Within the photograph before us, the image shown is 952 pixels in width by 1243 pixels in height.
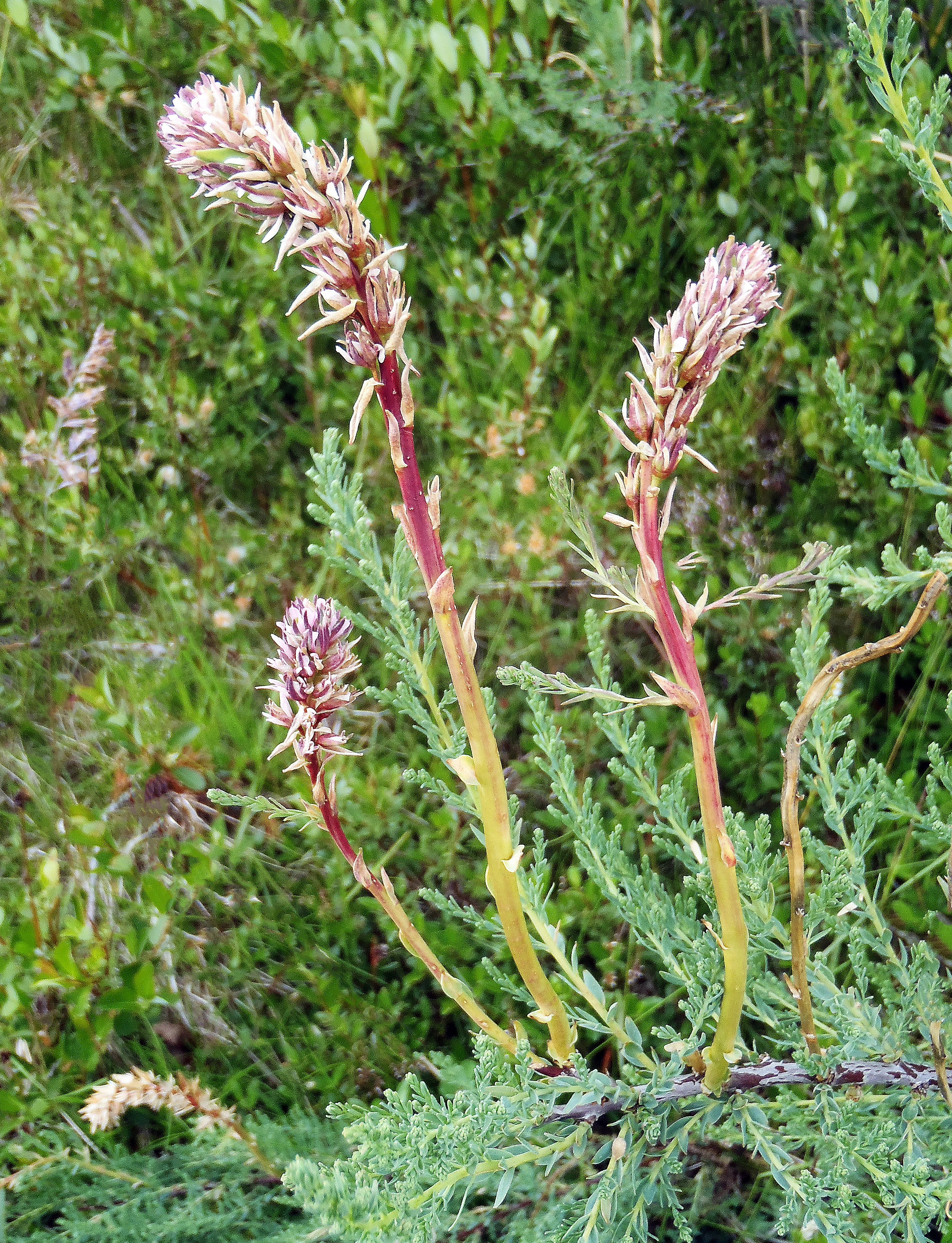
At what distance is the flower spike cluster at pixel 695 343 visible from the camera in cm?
91

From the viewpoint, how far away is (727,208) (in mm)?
2617

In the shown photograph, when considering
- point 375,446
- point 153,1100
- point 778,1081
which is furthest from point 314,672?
point 375,446

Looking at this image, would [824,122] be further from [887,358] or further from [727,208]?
[887,358]

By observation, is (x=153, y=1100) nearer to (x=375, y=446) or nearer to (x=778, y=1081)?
(x=778, y=1081)

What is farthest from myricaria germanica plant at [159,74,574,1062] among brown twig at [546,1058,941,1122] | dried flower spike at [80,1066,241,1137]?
dried flower spike at [80,1066,241,1137]

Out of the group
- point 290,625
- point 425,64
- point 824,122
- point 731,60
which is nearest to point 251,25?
point 425,64

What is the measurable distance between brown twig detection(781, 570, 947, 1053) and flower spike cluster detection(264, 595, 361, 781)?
0.56 m

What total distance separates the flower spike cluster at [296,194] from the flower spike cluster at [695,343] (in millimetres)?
244

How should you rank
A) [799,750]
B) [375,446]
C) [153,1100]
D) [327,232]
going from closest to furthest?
[327,232] < [799,750] < [153,1100] < [375,446]

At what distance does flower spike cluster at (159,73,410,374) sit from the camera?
826 mm

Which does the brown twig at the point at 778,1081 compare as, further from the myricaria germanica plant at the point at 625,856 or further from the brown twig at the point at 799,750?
the brown twig at the point at 799,750

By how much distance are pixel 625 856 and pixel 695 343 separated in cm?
90

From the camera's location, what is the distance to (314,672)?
45.4 inches

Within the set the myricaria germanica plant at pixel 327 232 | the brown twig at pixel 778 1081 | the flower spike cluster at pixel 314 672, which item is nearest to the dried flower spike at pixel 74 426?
the flower spike cluster at pixel 314 672
